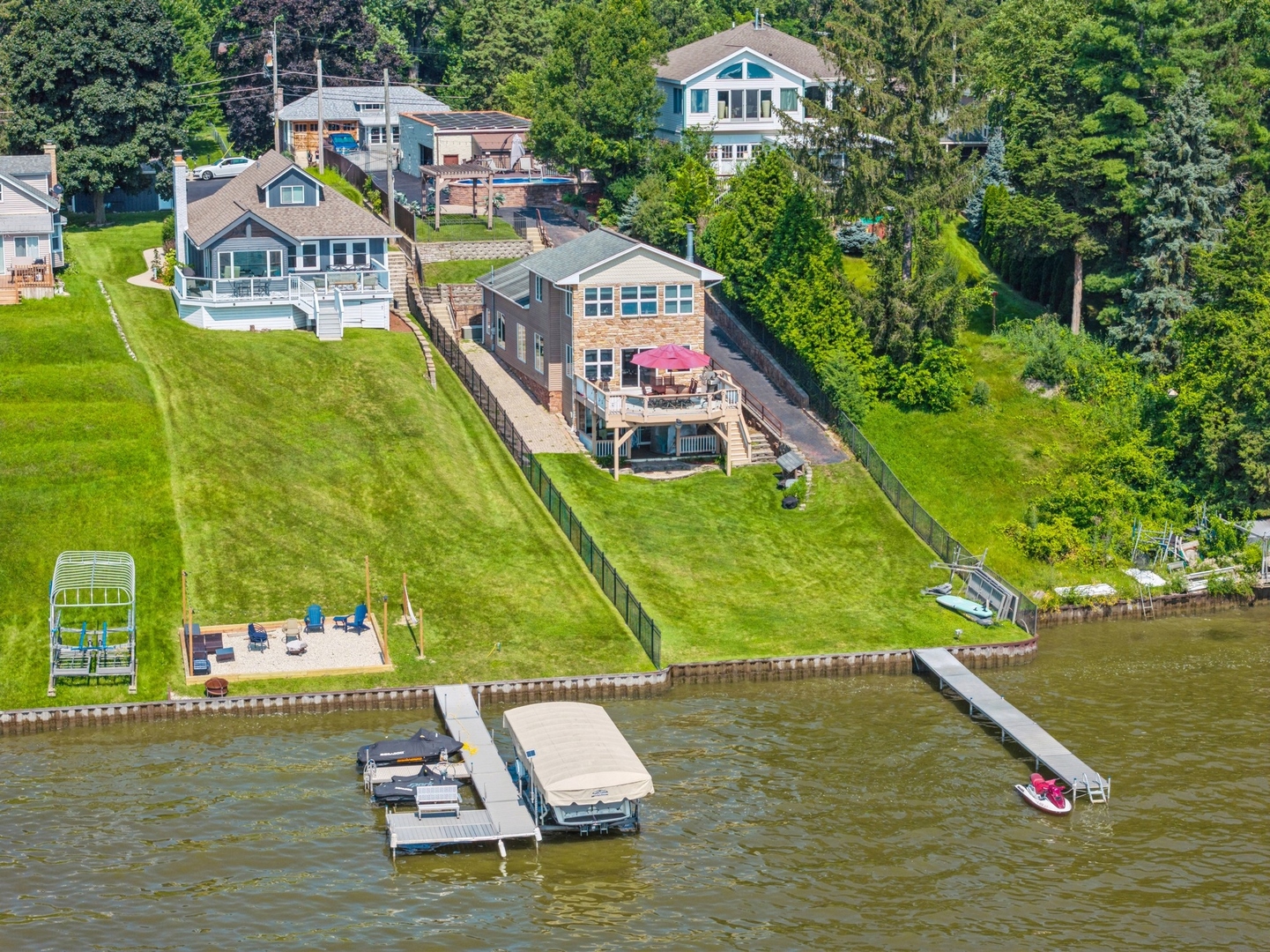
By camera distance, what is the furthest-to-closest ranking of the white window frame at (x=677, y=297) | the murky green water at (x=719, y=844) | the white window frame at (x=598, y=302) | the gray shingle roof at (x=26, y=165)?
the gray shingle roof at (x=26, y=165) → the white window frame at (x=677, y=297) → the white window frame at (x=598, y=302) → the murky green water at (x=719, y=844)

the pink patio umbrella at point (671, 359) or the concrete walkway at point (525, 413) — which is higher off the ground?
the pink patio umbrella at point (671, 359)

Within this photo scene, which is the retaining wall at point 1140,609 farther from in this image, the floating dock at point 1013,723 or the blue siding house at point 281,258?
the blue siding house at point 281,258

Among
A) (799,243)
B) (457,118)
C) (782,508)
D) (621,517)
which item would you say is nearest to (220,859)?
(621,517)

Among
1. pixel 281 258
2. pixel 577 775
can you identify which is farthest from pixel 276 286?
pixel 577 775

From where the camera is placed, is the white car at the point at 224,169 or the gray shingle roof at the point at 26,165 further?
the white car at the point at 224,169

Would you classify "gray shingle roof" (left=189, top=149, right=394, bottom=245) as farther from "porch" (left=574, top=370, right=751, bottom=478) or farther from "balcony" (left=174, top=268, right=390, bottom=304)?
"porch" (left=574, top=370, right=751, bottom=478)

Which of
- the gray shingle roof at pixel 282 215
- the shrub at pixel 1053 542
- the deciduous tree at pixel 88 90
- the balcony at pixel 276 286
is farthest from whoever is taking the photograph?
the deciduous tree at pixel 88 90

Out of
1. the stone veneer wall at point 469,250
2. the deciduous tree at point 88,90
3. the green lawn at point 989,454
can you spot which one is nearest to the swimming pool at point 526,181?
the stone veneer wall at point 469,250

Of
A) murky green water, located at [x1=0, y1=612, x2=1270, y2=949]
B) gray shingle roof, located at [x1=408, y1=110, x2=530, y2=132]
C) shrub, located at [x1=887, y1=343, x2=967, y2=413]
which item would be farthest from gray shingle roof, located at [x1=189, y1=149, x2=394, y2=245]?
murky green water, located at [x1=0, y1=612, x2=1270, y2=949]

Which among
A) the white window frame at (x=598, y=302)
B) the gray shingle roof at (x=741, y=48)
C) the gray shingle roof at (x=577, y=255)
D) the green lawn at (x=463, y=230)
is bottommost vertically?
the white window frame at (x=598, y=302)
